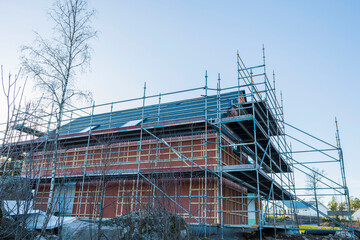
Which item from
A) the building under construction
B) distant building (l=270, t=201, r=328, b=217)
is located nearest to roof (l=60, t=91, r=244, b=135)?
the building under construction

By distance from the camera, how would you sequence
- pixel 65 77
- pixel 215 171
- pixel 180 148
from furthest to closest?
pixel 180 148, pixel 65 77, pixel 215 171

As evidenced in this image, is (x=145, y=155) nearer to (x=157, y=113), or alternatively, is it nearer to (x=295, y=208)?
(x=157, y=113)

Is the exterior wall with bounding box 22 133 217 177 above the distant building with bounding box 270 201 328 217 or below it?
above

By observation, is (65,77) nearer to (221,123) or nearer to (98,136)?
(98,136)

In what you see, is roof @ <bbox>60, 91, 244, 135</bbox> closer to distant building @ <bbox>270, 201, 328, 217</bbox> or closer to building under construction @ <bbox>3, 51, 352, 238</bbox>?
building under construction @ <bbox>3, 51, 352, 238</bbox>

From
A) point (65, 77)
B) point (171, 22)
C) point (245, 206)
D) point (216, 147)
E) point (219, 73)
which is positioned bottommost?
point (245, 206)

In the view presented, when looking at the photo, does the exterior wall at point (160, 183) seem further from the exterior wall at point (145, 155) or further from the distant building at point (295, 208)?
the distant building at point (295, 208)

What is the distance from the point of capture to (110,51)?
14.9 meters

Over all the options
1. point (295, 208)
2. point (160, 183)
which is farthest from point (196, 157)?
point (295, 208)

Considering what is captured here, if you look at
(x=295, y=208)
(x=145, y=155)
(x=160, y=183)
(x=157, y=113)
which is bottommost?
(x=295, y=208)

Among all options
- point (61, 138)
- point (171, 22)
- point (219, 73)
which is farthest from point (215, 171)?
point (61, 138)

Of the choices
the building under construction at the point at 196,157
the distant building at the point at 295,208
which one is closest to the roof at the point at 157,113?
the building under construction at the point at 196,157

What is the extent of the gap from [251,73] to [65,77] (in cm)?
978

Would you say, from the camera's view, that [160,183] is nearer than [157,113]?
Yes
